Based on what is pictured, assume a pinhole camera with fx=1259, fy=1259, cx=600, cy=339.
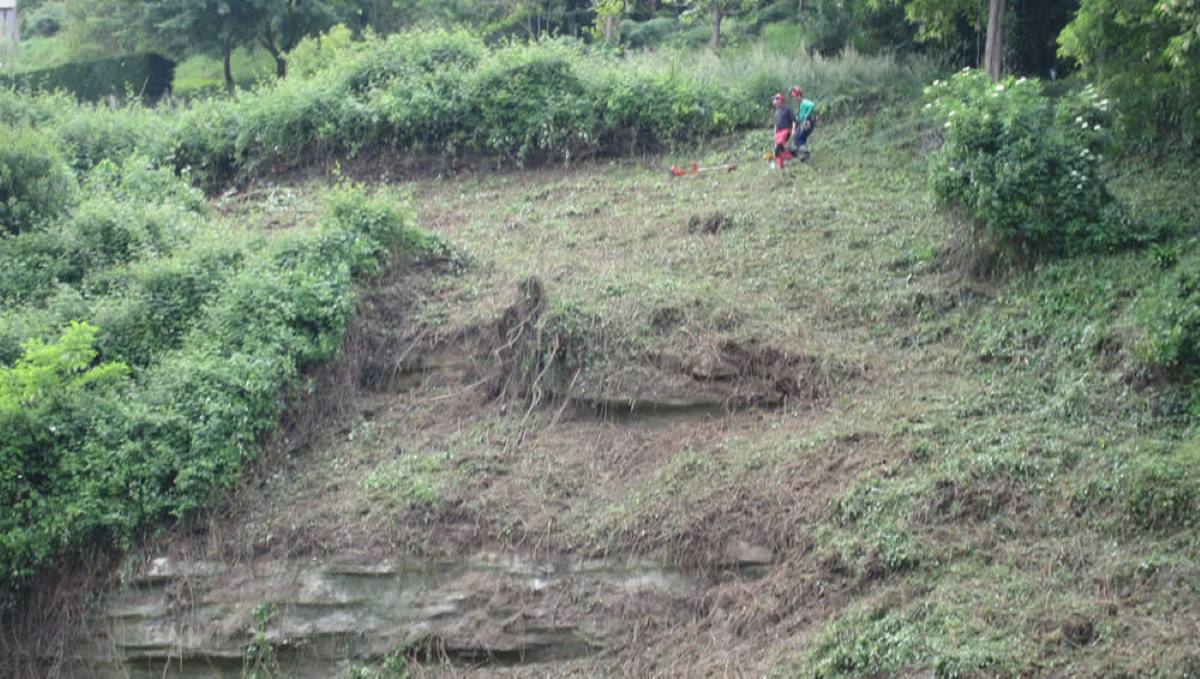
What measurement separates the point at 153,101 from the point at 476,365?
21880 millimetres

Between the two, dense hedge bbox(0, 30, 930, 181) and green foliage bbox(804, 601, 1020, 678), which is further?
dense hedge bbox(0, 30, 930, 181)

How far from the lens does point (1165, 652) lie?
29.4ft

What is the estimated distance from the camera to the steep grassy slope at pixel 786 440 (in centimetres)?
1015

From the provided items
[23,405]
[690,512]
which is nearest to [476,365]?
[690,512]

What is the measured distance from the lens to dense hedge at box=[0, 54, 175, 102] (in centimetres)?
3247

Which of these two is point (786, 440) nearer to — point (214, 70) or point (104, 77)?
point (104, 77)

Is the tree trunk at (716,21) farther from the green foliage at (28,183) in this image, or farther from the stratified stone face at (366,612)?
the stratified stone face at (366,612)

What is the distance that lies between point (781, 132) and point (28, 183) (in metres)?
11.1

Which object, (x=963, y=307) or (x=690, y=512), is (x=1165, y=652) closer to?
(x=690, y=512)

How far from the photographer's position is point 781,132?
63.9ft

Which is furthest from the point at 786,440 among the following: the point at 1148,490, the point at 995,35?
the point at 995,35

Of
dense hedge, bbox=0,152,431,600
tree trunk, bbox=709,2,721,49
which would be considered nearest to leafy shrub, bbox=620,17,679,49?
tree trunk, bbox=709,2,721,49

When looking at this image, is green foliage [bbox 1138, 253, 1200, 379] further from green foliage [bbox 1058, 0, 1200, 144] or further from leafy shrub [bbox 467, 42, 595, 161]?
leafy shrub [bbox 467, 42, 595, 161]

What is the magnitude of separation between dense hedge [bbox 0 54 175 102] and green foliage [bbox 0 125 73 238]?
14.6m
